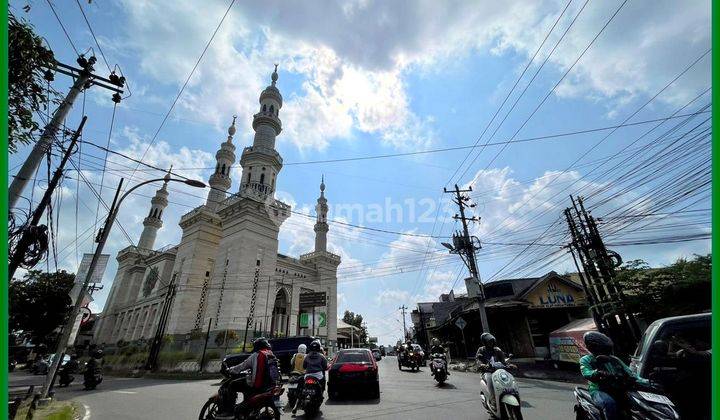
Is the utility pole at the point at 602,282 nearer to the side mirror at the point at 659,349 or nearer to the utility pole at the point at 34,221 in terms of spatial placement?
the side mirror at the point at 659,349

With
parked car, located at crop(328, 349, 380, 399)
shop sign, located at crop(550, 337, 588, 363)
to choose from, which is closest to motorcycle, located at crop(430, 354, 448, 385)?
parked car, located at crop(328, 349, 380, 399)

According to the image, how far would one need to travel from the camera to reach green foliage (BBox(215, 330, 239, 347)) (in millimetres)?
23812

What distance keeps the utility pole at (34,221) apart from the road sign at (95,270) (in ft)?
6.88

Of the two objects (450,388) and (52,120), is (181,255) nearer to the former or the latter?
(52,120)

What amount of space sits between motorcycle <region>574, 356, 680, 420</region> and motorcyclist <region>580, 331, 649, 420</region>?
0.05 m

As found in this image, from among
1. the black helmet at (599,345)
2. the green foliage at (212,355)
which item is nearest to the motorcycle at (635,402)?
the black helmet at (599,345)

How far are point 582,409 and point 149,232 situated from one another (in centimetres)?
5476

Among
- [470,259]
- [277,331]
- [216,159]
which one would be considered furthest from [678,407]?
[216,159]

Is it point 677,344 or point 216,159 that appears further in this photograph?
point 216,159

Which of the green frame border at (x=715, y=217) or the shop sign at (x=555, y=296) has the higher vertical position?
the shop sign at (x=555, y=296)

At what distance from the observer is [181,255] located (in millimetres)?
33156

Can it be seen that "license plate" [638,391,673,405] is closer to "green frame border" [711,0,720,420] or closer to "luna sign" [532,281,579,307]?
"green frame border" [711,0,720,420]

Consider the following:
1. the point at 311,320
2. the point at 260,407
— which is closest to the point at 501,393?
the point at 260,407

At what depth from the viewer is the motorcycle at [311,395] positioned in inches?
253
